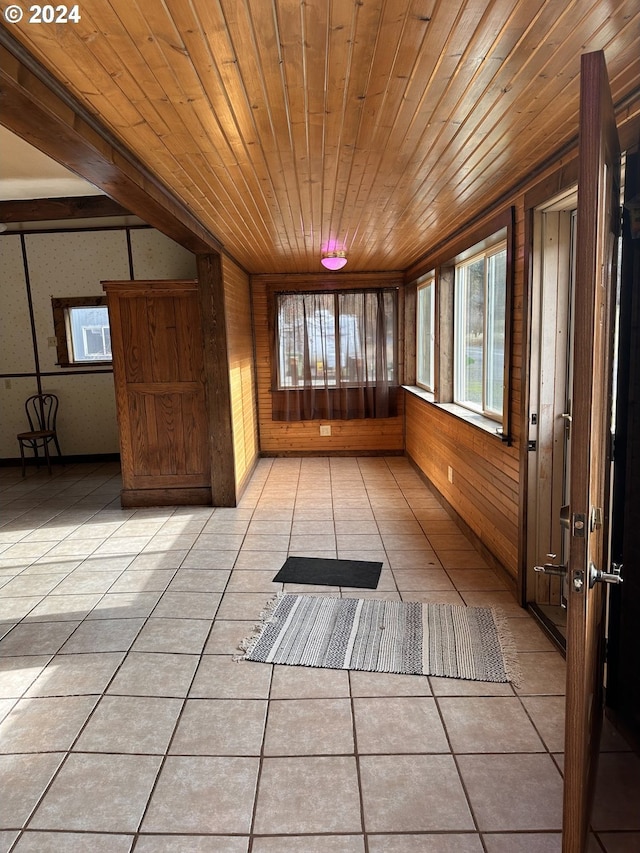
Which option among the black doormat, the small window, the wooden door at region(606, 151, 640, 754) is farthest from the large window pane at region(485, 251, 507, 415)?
the small window

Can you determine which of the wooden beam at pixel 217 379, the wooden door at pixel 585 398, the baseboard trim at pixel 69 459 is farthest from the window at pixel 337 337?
the wooden door at pixel 585 398

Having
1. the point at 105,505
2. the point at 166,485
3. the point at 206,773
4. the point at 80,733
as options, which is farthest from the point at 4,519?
the point at 206,773

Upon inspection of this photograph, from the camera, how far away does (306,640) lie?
2.83 meters

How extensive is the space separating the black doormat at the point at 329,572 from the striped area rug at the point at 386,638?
234 millimetres

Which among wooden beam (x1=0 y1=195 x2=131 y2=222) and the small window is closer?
wooden beam (x1=0 y1=195 x2=131 y2=222)

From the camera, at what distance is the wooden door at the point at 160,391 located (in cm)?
498

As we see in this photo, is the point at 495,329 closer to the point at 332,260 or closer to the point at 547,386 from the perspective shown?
the point at 547,386

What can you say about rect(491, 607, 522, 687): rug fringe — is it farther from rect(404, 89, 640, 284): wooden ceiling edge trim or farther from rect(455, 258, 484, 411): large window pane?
rect(404, 89, 640, 284): wooden ceiling edge trim

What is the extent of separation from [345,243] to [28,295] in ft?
14.1

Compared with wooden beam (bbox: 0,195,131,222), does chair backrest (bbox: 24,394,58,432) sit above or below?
below

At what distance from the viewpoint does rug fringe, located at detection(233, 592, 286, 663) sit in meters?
2.73

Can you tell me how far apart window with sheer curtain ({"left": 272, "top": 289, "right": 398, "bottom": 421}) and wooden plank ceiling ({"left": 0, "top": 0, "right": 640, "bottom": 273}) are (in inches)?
143

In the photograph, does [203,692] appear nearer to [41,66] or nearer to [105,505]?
[41,66]

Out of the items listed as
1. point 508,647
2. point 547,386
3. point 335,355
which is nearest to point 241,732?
point 508,647
